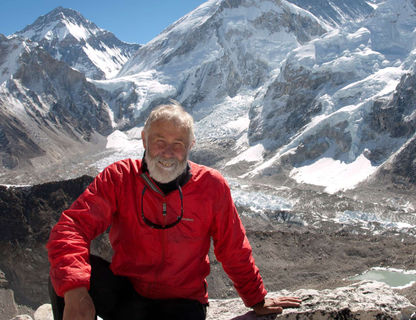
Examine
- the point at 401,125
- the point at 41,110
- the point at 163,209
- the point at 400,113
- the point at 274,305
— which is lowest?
the point at 401,125

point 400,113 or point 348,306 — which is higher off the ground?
point 348,306

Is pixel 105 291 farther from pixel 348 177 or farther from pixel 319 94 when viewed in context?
pixel 319 94

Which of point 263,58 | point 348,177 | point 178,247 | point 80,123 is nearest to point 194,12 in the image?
point 263,58

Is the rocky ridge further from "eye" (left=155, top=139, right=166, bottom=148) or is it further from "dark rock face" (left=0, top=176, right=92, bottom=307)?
"eye" (left=155, top=139, right=166, bottom=148)

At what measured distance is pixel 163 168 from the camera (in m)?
3.13

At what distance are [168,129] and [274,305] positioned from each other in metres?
1.67

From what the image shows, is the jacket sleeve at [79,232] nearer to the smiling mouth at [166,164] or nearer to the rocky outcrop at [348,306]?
the smiling mouth at [166,164]

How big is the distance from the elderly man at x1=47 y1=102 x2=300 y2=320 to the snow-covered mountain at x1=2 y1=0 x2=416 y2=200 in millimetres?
39768

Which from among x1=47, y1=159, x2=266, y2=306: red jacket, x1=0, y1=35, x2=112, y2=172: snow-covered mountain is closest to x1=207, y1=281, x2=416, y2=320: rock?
x1=47, y1=159, x2=266, y2=306: red jacket

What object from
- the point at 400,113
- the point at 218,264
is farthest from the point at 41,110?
the point at 218,264

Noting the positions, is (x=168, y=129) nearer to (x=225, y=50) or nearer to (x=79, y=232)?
(x=79, y=232)

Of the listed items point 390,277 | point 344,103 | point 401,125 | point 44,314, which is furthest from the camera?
point 344,103

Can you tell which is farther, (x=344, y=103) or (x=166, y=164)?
(x=344, y=103)

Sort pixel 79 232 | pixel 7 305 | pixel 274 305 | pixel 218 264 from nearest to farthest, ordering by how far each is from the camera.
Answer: pixel 79 232 < pixel 274 305 < pixel 7 305 < pixel 218 264
